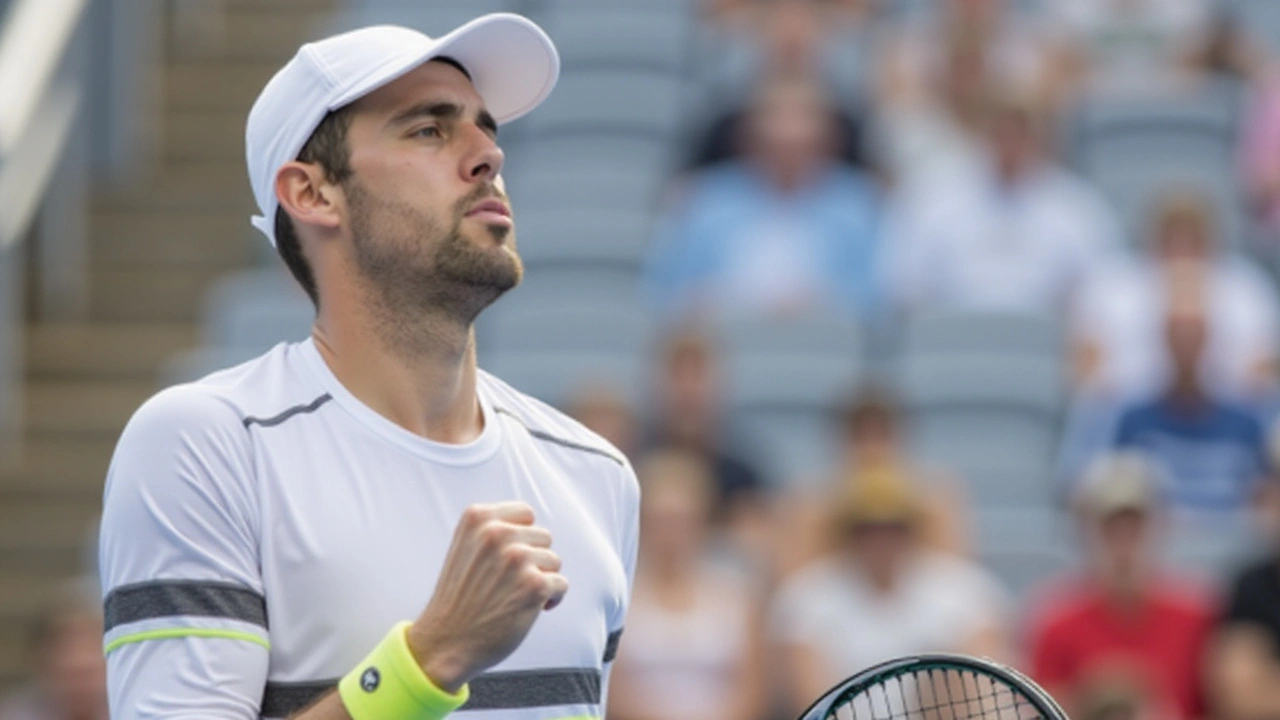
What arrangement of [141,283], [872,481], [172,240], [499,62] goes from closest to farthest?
[499,62] < [872,481] < [141,283] < [172,240]

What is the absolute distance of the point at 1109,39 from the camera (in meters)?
10.1

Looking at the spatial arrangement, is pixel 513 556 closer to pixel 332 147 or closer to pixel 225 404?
pixel 225 404

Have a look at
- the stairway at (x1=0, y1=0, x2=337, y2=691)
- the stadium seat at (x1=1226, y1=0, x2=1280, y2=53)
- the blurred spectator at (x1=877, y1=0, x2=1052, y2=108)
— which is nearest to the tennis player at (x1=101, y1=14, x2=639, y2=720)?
the stairway at (x1=0, y1=0, x2=337, y2=691)

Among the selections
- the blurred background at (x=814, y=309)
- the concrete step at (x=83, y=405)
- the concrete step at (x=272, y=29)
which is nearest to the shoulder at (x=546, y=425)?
the blurred background at (x=814, y=309)

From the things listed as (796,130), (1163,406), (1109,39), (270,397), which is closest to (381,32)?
(270,397)

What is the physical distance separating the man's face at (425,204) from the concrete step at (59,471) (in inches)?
215

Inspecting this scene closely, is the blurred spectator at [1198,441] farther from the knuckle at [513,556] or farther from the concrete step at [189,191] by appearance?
the knuckle at [513,556]

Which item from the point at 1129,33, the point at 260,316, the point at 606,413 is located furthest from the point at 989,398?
the point at 1129,33

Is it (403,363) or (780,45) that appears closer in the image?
(403,363)

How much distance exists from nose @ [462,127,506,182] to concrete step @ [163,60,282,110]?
7.12 metres

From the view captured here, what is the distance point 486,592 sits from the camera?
2.20 meters

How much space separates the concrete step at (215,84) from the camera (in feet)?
31.5

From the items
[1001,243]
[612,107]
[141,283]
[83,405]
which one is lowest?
[83,405]

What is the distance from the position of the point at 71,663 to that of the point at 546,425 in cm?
380
